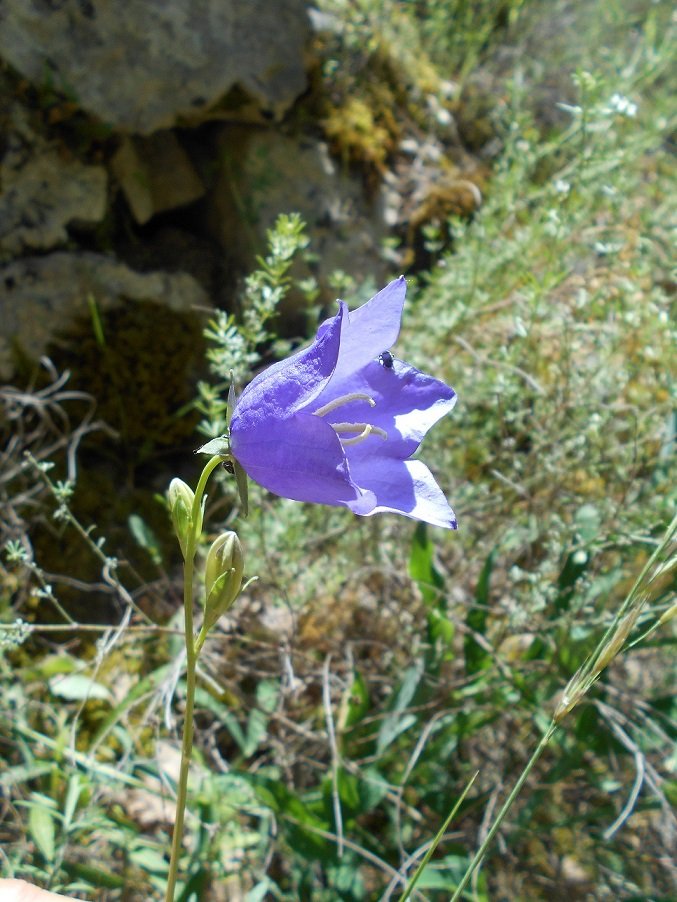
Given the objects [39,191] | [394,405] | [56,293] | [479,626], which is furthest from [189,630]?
[39,191]

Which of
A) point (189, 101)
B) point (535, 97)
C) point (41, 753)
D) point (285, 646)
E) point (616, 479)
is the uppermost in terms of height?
point (189, 101)

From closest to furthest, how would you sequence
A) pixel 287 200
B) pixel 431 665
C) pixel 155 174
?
pixel 431 665 < pixel 155 174 < pixel 287 200

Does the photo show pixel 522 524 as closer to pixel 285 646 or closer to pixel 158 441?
pixel 285 646

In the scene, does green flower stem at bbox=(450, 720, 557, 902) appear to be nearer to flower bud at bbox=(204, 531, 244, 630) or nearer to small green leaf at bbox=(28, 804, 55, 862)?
flower bud at bbox=(204, 531, 244, 630)

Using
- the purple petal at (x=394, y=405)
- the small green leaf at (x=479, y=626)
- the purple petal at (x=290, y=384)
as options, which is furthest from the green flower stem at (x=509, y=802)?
the small green leaf at (x=479, y=626)

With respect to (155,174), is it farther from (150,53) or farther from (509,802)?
(509,802)

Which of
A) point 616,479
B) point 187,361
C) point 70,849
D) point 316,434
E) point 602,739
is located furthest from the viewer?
point 187,361

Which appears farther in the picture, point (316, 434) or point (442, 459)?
point (442, 459)

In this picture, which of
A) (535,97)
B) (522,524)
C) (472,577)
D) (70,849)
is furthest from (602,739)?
(535,97)
